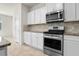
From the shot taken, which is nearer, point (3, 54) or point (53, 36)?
point (3, 54)

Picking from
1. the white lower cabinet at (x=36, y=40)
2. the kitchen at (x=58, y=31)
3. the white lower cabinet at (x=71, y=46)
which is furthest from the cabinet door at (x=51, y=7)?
the white lower cabinet at (x=71, y=46)

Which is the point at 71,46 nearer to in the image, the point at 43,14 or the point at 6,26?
the point at 43,14

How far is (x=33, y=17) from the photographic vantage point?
200 inches

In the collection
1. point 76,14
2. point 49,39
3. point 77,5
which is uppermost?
point 77,5

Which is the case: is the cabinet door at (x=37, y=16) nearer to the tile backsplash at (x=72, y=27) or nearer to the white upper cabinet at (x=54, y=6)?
the white upper cabinet at (x=54, y=6)

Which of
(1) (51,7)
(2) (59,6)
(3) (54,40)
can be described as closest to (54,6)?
(1) (51,7)

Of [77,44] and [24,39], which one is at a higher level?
[77,44]

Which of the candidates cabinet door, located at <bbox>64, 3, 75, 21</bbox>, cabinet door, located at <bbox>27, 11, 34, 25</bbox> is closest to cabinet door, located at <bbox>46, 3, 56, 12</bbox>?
cabinet door, located at <bbox>64, 3, 75, 21</bbox>

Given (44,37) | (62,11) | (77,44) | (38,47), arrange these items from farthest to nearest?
(38,47) < (44,37) < (62,11) < (77,44)

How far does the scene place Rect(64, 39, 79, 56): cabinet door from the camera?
2187mm

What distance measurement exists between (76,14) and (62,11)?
0.54 m

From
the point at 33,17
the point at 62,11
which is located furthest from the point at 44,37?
the point at 33,17

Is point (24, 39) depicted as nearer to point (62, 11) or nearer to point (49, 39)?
point (49, 39)

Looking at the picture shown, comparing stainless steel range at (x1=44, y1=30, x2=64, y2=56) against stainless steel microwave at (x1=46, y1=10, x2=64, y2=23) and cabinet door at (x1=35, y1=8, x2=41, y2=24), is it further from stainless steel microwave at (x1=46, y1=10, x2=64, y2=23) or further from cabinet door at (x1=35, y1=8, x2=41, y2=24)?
cabinet door at (x1=35, y1=8, x2=41, y2=24)
